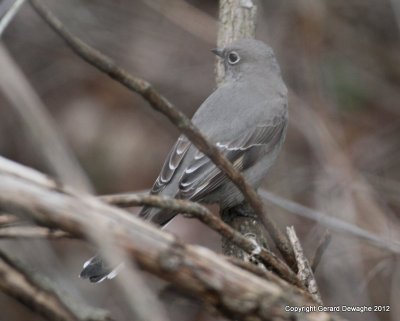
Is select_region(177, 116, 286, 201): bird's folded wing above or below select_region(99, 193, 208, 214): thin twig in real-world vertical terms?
above

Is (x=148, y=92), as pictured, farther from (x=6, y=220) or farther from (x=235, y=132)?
(x=235, y=132)

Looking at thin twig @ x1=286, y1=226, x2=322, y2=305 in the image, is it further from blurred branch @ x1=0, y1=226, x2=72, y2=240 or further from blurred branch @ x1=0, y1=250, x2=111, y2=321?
blurred branch @ x1=0, y1=250, x2=111, y2=321

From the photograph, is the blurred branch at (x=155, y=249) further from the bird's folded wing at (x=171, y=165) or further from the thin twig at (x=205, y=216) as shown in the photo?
the bird's folded wing at (x=171, y=165)

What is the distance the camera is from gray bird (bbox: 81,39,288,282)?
5.13 metres

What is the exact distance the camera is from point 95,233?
2.08 metres

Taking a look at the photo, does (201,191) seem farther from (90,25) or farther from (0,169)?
(90,25)

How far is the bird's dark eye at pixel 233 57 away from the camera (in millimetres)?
5789

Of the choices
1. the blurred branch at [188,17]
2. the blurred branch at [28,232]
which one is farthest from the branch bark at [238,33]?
the blurred branch at [28,232]

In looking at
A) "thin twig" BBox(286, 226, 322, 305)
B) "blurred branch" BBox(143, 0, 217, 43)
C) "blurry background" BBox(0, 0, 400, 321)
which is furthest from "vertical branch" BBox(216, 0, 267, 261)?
"blurred branch" BBox(143, 0, 217, 43)

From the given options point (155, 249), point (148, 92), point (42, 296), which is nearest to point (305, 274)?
point (148, 92)

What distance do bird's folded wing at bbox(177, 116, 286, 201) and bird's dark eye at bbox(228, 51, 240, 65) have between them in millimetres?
565

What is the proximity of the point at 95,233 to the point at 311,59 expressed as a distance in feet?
21.3

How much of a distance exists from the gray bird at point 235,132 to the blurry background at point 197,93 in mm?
1760

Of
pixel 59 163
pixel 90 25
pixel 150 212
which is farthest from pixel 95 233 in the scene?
pixel 90 25
